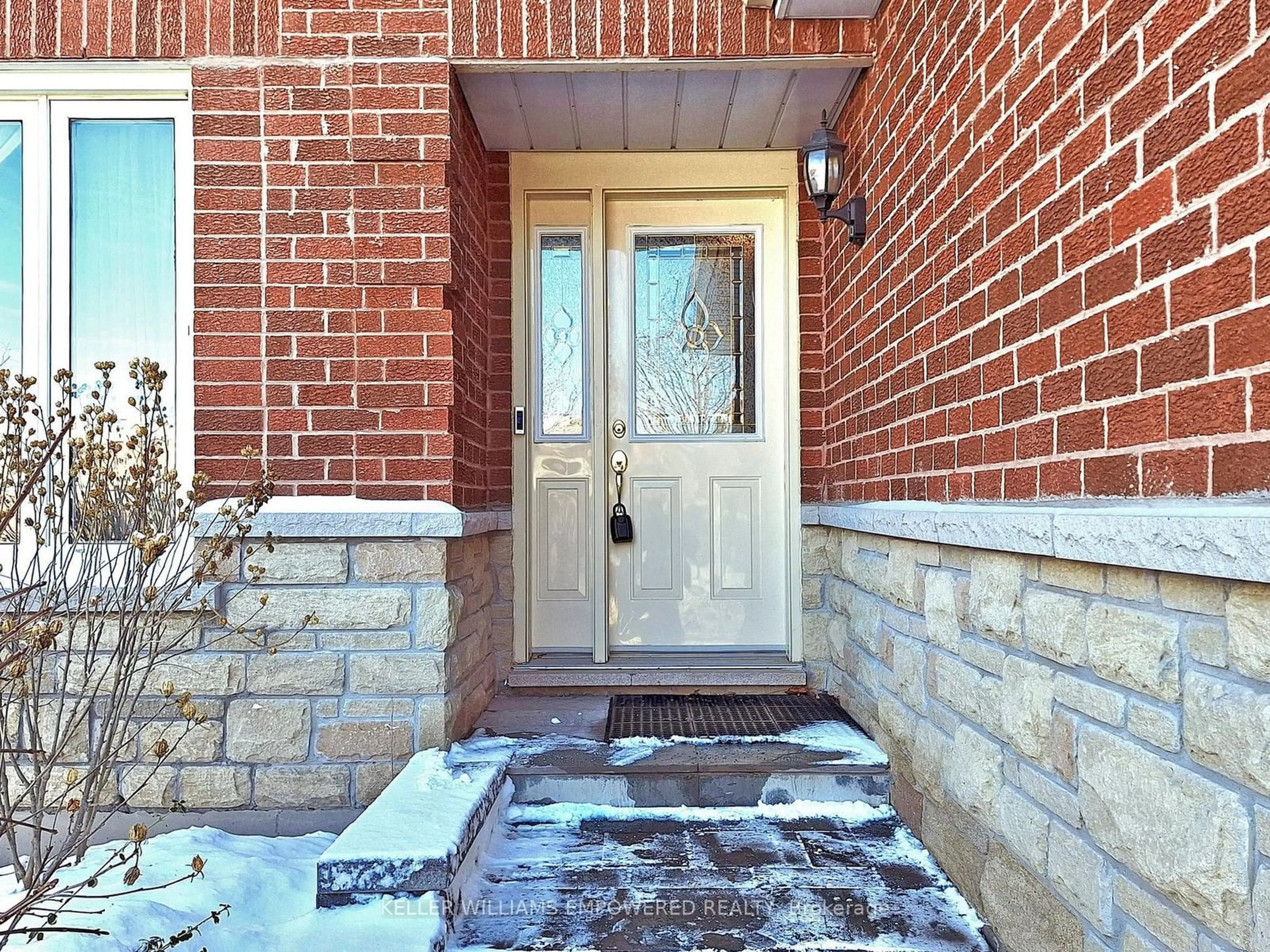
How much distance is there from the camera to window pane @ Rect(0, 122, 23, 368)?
3.10 m

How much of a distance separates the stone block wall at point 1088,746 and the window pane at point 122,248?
2727mm

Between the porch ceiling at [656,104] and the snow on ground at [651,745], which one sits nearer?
the snow on ground at [651,745]

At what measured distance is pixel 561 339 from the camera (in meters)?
4.09

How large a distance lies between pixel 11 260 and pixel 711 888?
3183mm

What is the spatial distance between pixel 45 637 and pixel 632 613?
2.90 m

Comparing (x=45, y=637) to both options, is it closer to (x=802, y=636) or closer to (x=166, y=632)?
(x=166, y=632)

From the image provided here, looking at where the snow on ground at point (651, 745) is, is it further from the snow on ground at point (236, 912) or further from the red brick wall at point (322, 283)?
the red brick wall at point (322, 283)

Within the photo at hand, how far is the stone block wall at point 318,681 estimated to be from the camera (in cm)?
291

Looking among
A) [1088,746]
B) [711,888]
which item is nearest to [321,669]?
[711,888]

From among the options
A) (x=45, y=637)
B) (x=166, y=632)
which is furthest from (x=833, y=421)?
(x=45, y=637)

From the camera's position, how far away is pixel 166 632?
9.57ft

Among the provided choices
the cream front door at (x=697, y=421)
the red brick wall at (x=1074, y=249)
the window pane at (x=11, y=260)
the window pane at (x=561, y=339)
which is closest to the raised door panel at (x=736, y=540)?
the cream front door at (x=697, y=421)

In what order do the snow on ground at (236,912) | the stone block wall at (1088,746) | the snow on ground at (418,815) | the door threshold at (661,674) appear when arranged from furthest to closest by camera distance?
the door threshold at (661,674) < the snow on ground at (418,815) < the snow on ground at (236,912) < the stone block wall at (1088,746)

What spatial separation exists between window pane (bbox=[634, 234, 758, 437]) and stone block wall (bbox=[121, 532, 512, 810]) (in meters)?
1.55
